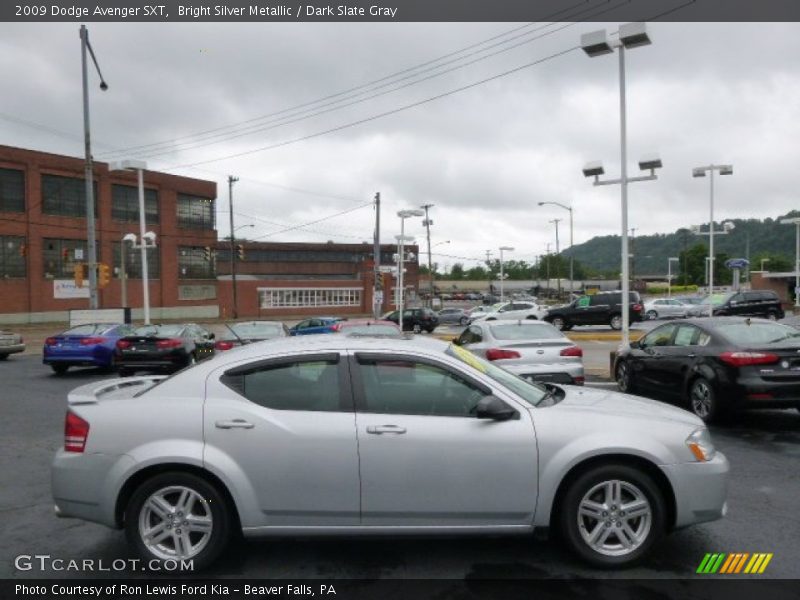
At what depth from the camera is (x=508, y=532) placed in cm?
422

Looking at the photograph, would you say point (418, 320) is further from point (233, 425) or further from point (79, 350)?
point (233, 425)

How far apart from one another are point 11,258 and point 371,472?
49821 millimetres

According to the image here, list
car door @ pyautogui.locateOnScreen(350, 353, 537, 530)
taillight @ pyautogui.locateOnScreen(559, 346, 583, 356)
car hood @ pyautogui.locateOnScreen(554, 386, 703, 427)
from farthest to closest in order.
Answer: taillight @ pyautogui.locateOnScreen(559, 346, 583, 356), car hood @ pyautogui.locateOnScreen(554, 386, 703, 427), car door @ pyautogui.locateOnScreen(350, 353, 537, 530)

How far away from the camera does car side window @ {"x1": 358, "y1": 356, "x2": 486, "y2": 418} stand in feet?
14.3

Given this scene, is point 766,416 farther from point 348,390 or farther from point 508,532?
point 348,390

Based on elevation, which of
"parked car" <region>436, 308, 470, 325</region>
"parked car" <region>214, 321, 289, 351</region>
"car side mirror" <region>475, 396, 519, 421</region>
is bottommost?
"parked car" <region>436, 308, 470, 325</region>

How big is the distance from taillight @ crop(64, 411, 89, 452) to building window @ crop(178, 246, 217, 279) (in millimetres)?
54820

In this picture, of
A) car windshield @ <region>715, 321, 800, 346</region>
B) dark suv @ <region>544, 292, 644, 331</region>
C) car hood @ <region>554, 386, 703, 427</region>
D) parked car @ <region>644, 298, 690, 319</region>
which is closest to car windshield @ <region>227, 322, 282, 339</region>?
car windshield @ <region>715, 321, 800, 346</region>

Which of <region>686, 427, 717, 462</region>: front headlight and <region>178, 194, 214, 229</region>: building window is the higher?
<region>178, 194, 214, 229</region>: building window

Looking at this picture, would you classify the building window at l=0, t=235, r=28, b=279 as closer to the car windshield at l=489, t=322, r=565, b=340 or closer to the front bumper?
Answer: the car windshield at l=489, t=322, r=565, b=340

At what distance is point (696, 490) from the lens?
167 inches

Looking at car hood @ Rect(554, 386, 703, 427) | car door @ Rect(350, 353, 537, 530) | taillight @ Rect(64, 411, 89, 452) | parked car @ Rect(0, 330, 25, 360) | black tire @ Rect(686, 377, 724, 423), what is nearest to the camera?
car door @ Rect(350, 353, 537, 530)

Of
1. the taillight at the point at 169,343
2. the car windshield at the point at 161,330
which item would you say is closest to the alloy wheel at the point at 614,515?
the taillight at the point at 169,343

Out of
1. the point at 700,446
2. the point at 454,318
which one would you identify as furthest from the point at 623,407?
the point at 454,318
